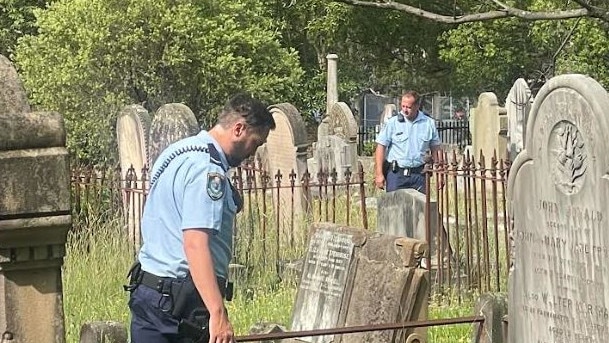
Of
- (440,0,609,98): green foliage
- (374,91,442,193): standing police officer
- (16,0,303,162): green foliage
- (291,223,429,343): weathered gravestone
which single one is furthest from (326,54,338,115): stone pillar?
(291,223,429,343): weathered gravestone

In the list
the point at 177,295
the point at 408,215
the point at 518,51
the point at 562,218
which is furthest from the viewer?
the point at 518,51

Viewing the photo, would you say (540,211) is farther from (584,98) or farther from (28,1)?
(28,1)

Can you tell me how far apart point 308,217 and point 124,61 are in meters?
11.1

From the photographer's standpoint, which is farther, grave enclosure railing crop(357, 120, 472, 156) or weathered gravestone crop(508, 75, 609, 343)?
grave enclosure railing crop(357, 120, 472, 156)

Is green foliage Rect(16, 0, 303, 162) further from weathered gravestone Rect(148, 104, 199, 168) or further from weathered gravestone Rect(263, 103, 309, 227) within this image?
weathered gravestone Rect(148, 104, 199, 168)

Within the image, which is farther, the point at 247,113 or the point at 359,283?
the point at 359,283

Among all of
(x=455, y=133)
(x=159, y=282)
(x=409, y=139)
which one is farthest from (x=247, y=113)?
(x=455, y=133)

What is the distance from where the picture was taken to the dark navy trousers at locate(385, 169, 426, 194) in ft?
37.5

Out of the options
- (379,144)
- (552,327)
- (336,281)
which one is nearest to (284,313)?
(336,281)

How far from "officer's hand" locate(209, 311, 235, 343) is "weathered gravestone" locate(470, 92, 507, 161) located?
1444 cm

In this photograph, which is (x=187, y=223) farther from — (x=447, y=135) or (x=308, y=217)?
(x=447, y=135)

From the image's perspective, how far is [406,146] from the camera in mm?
11383

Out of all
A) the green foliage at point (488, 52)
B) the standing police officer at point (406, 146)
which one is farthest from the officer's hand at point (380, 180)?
the green foliage at point (488, 52)

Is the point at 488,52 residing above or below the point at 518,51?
below
